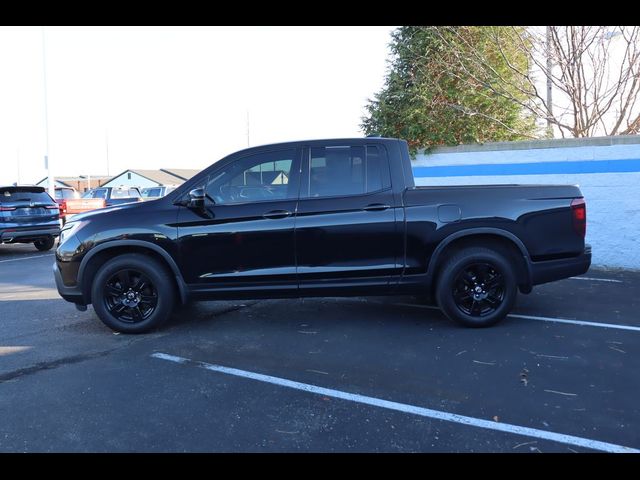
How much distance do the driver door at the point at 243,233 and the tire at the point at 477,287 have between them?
162 centimetres

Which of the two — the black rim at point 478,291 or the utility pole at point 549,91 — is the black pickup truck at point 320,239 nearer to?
the black rim at point 478,291

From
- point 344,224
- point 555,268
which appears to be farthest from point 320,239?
point 555,268

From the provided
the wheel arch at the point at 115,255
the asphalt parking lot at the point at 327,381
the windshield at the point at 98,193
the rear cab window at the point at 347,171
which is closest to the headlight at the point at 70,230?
the wheel arch at the point at 115,255

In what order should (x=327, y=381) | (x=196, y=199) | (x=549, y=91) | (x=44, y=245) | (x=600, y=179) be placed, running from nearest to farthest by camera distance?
(x=327, y=381) < (x=196, y=199) < (x=600, y=179) < (x=549, y=91) < (x=44, y=245)

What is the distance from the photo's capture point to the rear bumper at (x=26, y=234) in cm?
1148

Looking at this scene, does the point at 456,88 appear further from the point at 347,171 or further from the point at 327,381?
the point at 327,381

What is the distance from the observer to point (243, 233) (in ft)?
16.7

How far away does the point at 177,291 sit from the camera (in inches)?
209

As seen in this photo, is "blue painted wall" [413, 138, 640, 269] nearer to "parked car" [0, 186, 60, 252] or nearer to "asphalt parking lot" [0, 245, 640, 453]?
"asphalt parking lot" [0, 245, 640, 453]

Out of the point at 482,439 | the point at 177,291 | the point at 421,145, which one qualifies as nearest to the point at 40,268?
the point at 177,291

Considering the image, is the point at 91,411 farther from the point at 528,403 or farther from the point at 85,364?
the point at 528,403

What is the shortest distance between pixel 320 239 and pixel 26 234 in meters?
9.59

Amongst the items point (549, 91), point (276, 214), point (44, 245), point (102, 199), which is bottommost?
point (44, 245)

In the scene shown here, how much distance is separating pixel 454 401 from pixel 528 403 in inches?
20.0
